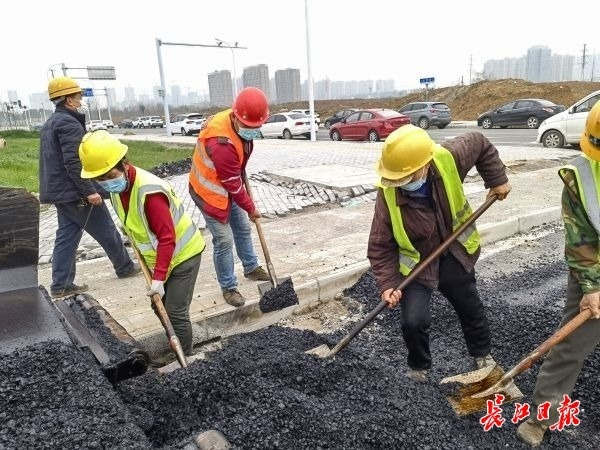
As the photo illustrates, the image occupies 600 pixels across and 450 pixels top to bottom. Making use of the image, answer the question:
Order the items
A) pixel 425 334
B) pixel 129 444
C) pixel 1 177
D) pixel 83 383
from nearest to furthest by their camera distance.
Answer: pixel 129 444
pixel 83 383
pixel 425 334
pixel 1 177

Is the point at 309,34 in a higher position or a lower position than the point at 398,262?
higher

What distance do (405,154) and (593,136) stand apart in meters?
0.84

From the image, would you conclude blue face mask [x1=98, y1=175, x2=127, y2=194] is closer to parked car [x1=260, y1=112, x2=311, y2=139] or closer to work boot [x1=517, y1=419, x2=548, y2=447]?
work boot [x1=517, y1=419, x2=548, y2=447]

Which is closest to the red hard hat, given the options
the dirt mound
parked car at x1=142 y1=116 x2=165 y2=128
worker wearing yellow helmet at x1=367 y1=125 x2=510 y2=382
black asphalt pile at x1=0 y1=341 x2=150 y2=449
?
worker wearing yellow helmet at x1=367 y1=125 x2=510 y2=382

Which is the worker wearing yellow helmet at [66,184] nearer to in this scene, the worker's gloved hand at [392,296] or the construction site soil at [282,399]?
the construction site soil at [282,399]

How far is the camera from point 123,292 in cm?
464

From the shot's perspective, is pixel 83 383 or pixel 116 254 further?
pixel 116 254

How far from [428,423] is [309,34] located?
1715cm

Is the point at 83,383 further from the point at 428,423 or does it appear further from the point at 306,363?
the point at 428,423

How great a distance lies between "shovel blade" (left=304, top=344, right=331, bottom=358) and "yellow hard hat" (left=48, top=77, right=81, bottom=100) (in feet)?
9.84

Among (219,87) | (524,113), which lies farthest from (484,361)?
(219,87)

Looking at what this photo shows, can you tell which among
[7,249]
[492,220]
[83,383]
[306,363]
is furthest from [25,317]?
[492,220]

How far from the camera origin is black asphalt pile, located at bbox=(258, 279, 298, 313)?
4227 mm

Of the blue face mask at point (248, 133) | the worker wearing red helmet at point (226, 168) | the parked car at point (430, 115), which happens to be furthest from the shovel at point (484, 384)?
the parked car at point (430, 115)
